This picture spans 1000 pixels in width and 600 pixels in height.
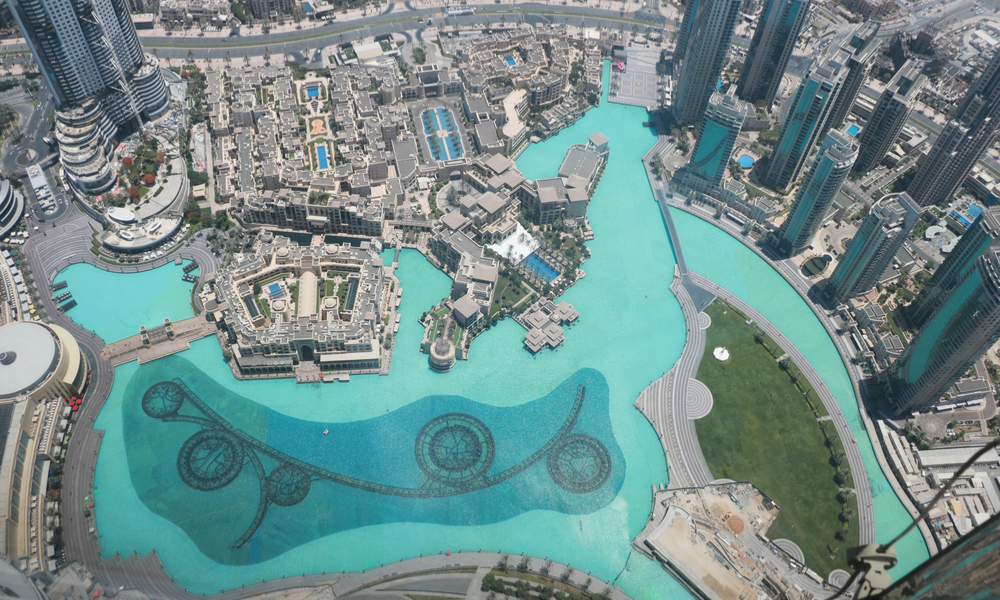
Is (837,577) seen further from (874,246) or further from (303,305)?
(303,305)

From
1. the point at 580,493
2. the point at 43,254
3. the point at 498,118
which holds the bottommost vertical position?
the point at 580,493

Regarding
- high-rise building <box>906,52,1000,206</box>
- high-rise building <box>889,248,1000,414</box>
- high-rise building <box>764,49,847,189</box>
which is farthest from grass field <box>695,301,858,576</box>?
high-rise building <box>906,52,1000,206</box>

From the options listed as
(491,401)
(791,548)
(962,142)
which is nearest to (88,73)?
(491,401)

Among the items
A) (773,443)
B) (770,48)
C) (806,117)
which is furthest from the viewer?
(770,48)

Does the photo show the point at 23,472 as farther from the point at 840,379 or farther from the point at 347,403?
the point at 840,379

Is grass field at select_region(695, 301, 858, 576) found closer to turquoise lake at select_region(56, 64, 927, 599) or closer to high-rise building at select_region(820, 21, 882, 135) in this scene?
turquoise lake at select_region(56, 64, 927, 599)

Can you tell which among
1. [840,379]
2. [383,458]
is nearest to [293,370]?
[383,458]
